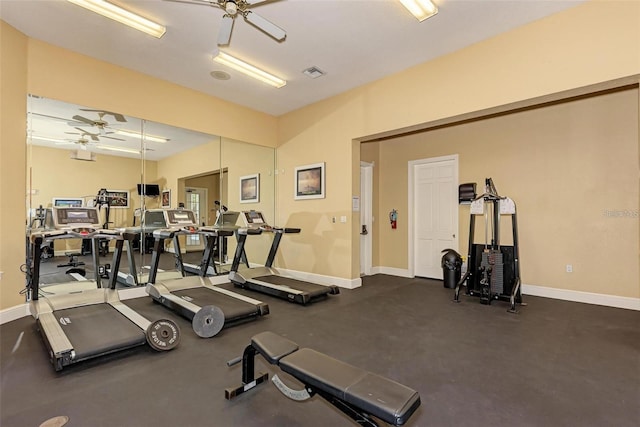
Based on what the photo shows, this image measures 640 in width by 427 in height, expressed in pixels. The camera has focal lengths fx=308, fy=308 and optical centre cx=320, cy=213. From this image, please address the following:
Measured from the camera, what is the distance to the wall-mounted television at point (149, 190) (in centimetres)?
520

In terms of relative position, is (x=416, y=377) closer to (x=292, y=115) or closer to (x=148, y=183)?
(x=148, y=183)

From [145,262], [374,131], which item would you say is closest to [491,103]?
[374,131]

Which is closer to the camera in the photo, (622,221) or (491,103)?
(491,103)

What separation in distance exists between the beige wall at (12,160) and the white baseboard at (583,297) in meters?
7.49

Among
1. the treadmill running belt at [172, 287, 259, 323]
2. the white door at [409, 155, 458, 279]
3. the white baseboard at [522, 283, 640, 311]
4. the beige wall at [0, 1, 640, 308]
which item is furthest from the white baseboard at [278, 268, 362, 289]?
the white baseboard at [522, 283, 640, 311]

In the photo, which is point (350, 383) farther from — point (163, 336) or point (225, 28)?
point (225, 28)

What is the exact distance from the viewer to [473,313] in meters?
4.30

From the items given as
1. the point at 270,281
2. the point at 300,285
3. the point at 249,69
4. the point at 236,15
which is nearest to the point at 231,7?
the point at 236,15

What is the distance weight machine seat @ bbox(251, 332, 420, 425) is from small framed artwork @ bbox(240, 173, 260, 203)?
4.95 meters

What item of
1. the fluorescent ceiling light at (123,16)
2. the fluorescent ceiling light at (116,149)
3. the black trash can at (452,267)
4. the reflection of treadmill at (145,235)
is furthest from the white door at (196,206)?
the black trash can at (452,267)

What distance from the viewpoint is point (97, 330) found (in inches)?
126

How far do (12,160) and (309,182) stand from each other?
443 cm

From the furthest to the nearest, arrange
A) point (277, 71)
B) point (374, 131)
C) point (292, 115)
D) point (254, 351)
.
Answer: point (292, 115) → point (374, 131) → point (277, 71) → point (254, 351)

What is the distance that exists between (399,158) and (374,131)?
1.91m
